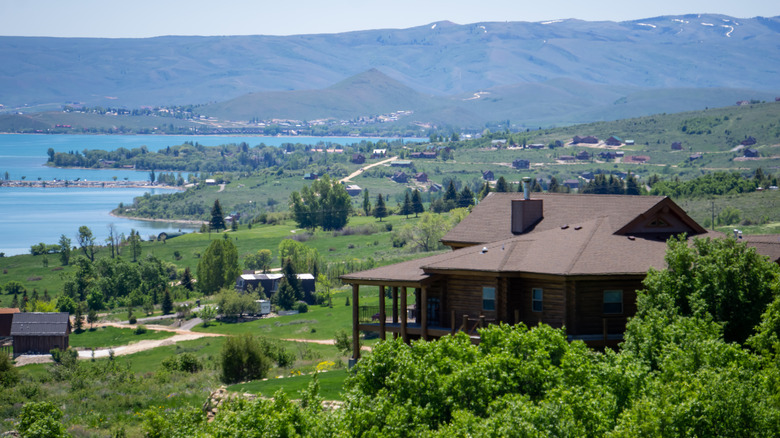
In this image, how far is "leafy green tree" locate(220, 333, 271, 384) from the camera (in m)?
41.0

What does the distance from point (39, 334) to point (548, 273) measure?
167ft

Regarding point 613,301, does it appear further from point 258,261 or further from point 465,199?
point 465,199

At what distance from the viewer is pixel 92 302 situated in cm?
9194

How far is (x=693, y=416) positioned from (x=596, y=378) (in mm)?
4094

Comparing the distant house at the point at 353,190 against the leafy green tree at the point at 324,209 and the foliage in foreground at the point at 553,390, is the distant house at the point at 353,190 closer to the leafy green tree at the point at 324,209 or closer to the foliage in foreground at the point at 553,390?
the leafy green tree at the point at 324,209

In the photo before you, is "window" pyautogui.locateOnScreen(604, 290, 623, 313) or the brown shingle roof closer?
"window" pyautogui.locateOnScreen(604, 290, 623, 313)

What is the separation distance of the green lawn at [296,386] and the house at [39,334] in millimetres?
38654

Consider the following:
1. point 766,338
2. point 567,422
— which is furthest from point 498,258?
point 567,422

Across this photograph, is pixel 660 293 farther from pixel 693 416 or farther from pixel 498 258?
pixel 693 416

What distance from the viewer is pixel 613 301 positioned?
3225cm

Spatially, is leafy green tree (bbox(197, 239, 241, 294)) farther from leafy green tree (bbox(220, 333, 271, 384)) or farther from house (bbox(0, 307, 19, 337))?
leafy green tree (bbox(220, 333, 271, 384))

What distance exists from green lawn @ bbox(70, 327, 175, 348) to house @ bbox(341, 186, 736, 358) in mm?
40378

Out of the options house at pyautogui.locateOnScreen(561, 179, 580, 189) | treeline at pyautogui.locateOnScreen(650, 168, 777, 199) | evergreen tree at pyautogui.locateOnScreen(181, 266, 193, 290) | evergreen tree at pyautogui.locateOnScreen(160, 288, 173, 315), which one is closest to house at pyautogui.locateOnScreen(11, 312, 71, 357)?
evergreen tree at pyautogui.locateOnScreen(160, 288, 173, 315)

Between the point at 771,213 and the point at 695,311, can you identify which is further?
the point at 771,213
